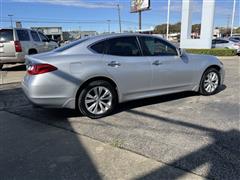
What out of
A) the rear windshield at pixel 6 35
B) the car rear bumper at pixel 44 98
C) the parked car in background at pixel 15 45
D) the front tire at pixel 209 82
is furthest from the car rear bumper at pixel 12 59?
the front tire at pixel 209 82

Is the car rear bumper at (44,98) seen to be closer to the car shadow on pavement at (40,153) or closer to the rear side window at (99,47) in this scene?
the car shadow on pavement at (40,153)

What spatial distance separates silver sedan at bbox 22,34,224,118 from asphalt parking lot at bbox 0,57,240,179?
377 mm

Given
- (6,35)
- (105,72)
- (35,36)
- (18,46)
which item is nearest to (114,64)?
(105,72)

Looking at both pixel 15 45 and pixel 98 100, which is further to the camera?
pixel 15 45

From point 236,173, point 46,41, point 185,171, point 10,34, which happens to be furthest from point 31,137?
point 46,41

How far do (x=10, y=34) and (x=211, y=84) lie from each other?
9.05m

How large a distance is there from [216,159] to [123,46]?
2946 millimetres

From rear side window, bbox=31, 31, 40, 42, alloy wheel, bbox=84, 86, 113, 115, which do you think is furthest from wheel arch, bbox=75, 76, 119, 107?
rear side window, bbox=31, 31, 40, 42

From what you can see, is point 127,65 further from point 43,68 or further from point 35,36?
point 35,36

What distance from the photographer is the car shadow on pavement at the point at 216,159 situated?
123 inches

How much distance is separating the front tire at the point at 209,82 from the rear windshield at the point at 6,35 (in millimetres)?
8848

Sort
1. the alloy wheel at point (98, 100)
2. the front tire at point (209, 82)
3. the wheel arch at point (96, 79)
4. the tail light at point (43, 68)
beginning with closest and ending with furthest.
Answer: the tail light at point (43, 68) → the wheel arch at point (96, 79) → the alloy wheel at point (98, 100) → the front tire at point (209, 82)

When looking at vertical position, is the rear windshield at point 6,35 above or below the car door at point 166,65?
above

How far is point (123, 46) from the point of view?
18.3 feet
